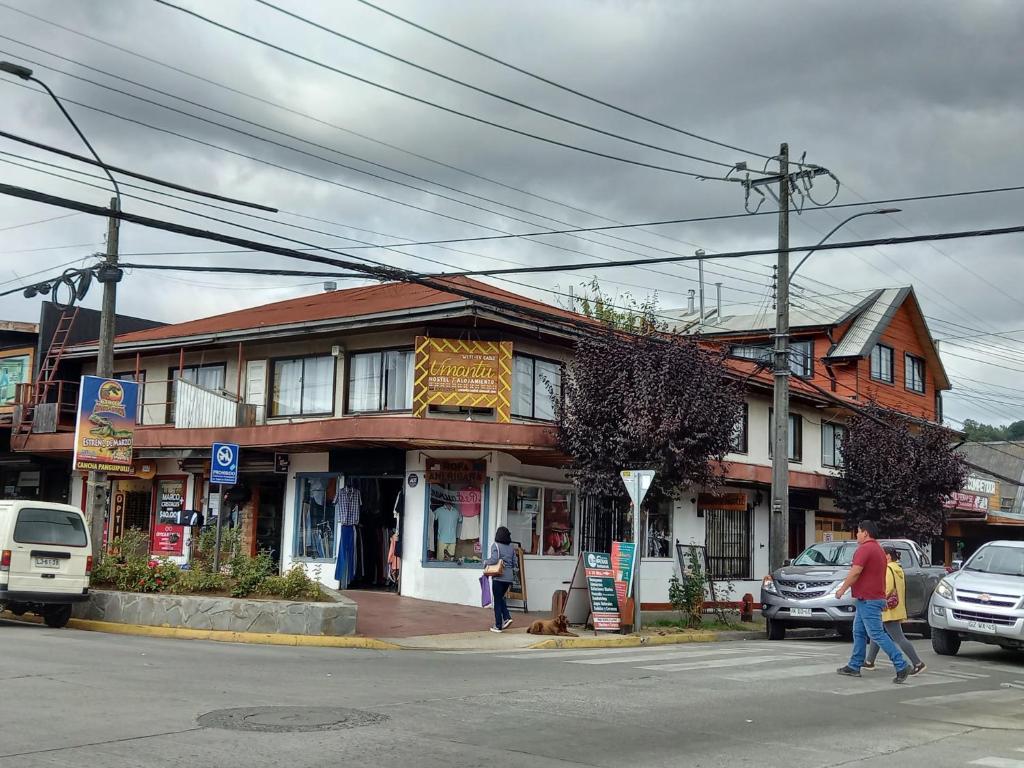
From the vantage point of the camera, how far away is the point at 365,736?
8055 mm

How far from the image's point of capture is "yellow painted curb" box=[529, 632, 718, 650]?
17.3 m

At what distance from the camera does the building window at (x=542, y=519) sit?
2358 cm

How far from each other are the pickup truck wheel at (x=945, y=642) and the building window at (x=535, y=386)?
9.52m

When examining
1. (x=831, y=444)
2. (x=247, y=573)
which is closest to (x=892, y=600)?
(x=247, y=573)

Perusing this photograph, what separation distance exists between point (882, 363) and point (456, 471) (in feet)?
75.5

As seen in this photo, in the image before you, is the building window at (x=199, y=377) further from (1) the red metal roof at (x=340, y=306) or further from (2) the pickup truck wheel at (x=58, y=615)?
(2) the pickup truck wheel at (x=58, y=615)

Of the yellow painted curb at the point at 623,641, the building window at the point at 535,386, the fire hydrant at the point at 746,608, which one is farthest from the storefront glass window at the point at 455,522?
the fire hydrant at the point at 746,608

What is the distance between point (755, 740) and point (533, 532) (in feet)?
50.8

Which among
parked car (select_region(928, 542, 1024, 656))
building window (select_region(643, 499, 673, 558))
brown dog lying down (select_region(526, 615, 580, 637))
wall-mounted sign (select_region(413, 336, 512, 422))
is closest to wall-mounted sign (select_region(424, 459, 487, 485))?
wall-mounted sign (select_region(413, 336, 512, 422))

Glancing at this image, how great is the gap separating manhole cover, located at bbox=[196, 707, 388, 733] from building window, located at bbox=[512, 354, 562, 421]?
1470cm

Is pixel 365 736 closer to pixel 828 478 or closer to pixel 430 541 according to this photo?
pixel 430 541

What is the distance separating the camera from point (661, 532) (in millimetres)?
27266

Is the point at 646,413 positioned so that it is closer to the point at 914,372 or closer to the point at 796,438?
the point at 796,438

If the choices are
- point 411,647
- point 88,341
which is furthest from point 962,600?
point 88,341
